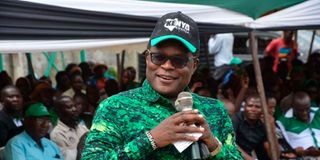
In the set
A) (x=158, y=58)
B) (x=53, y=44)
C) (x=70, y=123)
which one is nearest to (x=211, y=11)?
(x=53, y=44)


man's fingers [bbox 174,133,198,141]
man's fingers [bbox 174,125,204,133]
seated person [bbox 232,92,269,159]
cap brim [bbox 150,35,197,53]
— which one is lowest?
seated person [bbox 232,92,269,159]

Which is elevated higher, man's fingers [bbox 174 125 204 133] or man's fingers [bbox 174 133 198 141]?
man's fingers [bbox 174 125 204 133]

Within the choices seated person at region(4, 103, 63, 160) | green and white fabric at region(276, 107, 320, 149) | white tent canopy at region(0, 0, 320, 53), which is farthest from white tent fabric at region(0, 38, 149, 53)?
green and white fabric at region(276, 107, 320, 149)

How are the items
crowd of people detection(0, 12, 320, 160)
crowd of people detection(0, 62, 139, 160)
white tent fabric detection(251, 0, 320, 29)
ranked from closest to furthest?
crowd of people detection(0, 12, 320, 160)
crowd of people detection(0, 62, 139, 160)
white tent fabric detection(251, 0, 320, 29)

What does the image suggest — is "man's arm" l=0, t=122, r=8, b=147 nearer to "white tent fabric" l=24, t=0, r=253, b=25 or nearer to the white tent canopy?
the white tent canopy

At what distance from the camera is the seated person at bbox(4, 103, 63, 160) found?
18.9 ft

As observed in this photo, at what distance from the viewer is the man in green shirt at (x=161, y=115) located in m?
2.24

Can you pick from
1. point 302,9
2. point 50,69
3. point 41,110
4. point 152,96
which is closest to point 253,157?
point 302,9

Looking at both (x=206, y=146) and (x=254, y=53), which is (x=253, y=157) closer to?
(x=254, y=53)

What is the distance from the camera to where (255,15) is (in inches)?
262

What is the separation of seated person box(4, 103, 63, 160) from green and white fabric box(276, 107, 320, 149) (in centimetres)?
278

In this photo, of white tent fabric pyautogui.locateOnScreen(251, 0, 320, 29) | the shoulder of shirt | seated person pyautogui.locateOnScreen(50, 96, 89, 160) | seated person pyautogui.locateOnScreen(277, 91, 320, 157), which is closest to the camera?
the shoulder of shirt

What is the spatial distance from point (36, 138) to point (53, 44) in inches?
37.8

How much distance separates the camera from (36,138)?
5906 millimetres
